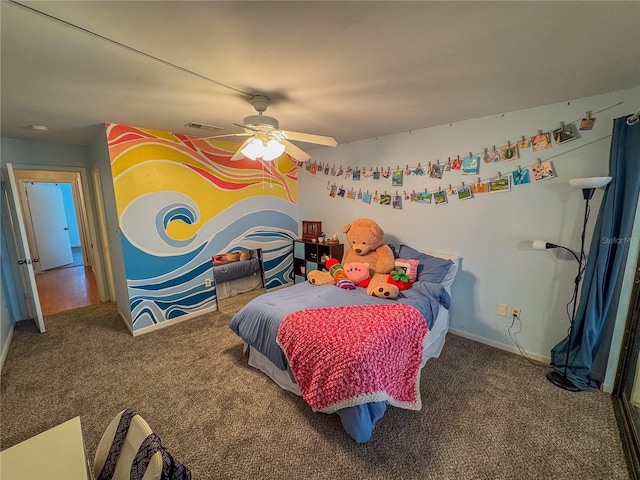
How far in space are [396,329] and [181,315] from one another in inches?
106

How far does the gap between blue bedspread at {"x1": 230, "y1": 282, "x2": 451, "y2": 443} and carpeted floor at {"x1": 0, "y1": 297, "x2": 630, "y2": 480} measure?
0.36 meters

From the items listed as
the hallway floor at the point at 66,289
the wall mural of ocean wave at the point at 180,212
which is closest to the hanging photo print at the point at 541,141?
the wall mural of ocean wave at the point at 180,212

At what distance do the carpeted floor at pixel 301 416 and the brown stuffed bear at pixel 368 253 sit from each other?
0.97m

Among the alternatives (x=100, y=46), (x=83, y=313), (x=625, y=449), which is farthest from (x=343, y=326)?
(x=83, y=313)

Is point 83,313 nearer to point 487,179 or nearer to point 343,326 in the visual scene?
point 343,326

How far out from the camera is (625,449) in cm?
156

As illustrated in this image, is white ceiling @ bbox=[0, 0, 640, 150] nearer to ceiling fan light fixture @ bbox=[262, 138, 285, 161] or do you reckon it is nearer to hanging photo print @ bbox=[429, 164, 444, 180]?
ceiling fan light fixture @ bbox=[262, 138, 285, 161]

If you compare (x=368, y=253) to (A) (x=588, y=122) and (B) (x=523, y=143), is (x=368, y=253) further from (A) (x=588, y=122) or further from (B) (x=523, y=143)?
(A) (x=588, y=122)

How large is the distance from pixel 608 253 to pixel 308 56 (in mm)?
2427

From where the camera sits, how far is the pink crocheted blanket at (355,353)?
1589 millimetres

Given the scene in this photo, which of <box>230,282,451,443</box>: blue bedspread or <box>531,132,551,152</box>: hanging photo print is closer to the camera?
<box>230,282,451,443</box>: blue bedspread

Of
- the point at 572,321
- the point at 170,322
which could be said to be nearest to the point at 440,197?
the point at 572,321

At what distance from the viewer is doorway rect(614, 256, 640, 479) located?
5.62ft

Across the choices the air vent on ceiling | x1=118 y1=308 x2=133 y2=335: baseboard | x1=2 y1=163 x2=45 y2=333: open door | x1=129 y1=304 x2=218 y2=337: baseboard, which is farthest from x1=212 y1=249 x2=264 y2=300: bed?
x1=2 y1=163 x2=45 y2=333: open door
